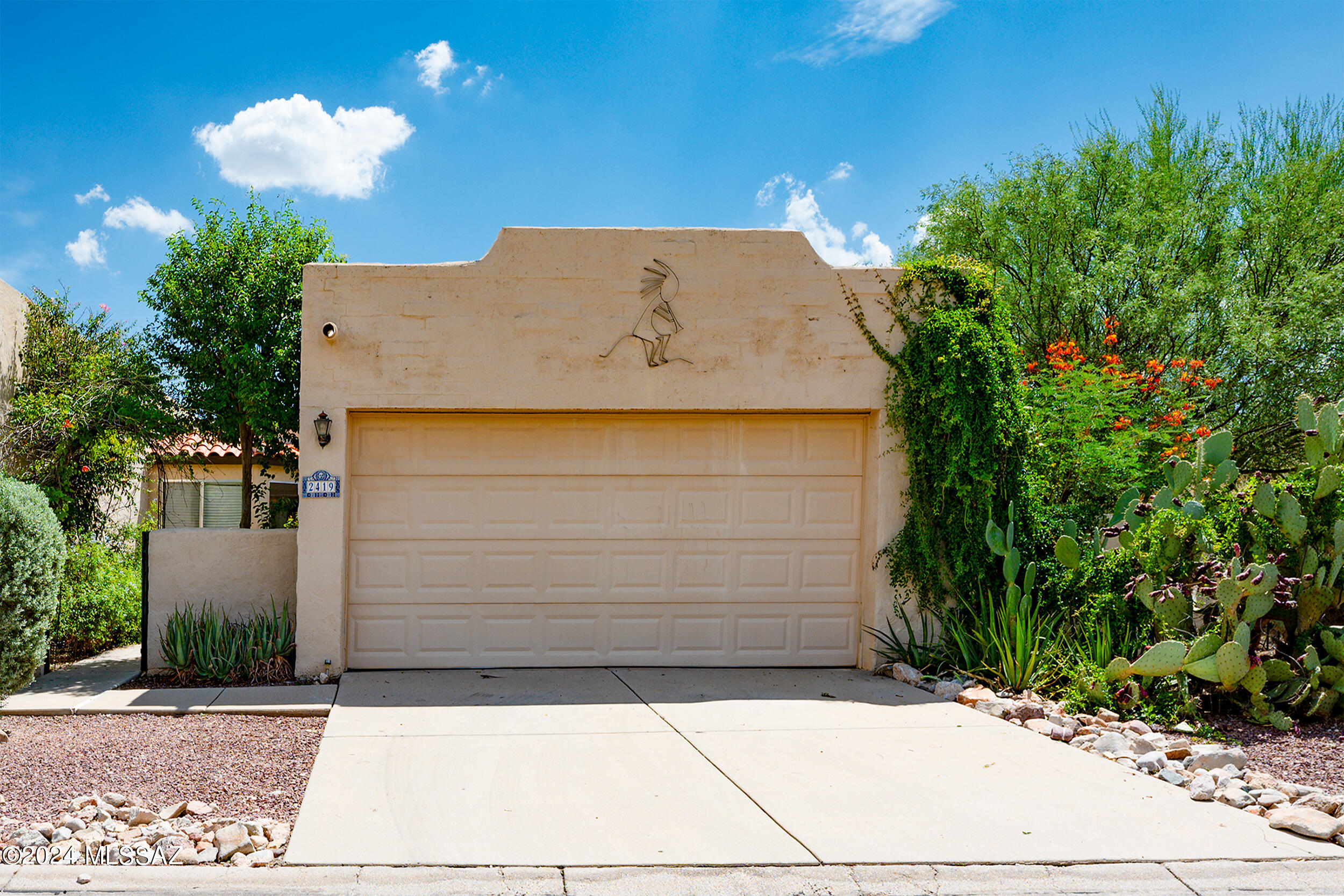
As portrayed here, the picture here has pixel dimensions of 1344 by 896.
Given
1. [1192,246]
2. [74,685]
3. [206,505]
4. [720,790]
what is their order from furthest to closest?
1. [206,505]
2. [1192,246]
3. [74,685]
4. [720,790]

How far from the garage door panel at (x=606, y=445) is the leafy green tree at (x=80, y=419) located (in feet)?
9.98

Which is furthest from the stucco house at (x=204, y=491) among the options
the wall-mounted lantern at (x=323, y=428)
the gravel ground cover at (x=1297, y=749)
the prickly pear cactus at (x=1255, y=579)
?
the gravel ground cover at (x=1297, y=749)

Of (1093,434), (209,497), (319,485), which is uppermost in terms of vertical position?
(1093,434)

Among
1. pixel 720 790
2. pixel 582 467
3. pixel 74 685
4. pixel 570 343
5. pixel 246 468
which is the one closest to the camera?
pixel 720 790

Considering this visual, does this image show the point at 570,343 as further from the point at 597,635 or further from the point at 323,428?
the point at 597,635

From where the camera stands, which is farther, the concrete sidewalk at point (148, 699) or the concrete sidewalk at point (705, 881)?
the concrete sidewalk at point (148, 699)

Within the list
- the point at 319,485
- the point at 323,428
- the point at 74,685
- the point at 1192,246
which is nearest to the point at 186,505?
the point at 74,685

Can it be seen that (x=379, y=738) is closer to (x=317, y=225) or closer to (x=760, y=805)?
(x=760, y=805)

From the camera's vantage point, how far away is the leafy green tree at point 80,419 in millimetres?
9062

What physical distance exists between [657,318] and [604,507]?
1785 mm

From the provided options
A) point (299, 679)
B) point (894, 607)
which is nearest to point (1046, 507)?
point (894, 607)

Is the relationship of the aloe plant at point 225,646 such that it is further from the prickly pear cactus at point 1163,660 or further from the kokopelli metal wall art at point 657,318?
the prickly pear cactus at point 1163,660

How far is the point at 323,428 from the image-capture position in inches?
307

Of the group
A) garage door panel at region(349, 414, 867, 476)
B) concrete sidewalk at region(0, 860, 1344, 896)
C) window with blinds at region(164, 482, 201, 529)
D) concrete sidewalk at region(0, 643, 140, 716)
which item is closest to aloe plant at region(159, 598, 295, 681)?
concrete sidewalk at region(0, 643, 140, 716)
